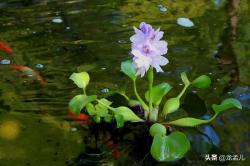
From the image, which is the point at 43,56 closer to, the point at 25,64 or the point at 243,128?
the point at 25,64

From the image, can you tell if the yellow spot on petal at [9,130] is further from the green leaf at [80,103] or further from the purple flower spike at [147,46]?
the purple flower spike at [147,46]

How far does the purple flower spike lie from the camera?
37.8 inches

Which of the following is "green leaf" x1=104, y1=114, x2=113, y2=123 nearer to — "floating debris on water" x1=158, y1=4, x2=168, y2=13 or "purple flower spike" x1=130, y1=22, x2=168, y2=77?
"purple flower spike" x1=130, y1=22, x2=168, y2=77

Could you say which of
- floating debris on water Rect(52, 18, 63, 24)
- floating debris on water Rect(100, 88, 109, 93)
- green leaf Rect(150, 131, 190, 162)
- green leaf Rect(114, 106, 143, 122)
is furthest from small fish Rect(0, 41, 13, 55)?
green leaf Rect(150, 131, 190, 162)

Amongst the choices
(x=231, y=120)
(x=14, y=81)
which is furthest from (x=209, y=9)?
(x=14, y=81)

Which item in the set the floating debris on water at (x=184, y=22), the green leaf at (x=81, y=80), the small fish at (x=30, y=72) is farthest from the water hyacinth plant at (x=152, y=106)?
the floating debris on water at (x=184, y=22)

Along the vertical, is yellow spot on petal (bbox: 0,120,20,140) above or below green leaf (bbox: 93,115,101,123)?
below

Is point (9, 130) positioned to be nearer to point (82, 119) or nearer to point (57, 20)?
point (82, 119)

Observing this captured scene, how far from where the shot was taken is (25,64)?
146 centimetres

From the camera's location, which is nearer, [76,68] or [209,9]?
[76,68]

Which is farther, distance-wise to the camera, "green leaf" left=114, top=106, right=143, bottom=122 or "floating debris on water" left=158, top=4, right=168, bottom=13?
"floating debris on water" left=158, top=4, right=168, bottom=13

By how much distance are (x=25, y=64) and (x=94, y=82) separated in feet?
0.87

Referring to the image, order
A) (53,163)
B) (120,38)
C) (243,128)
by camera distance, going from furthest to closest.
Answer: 1. (120,38)
2. (243,128)
3. (53,163)

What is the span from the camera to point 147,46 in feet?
3.16
